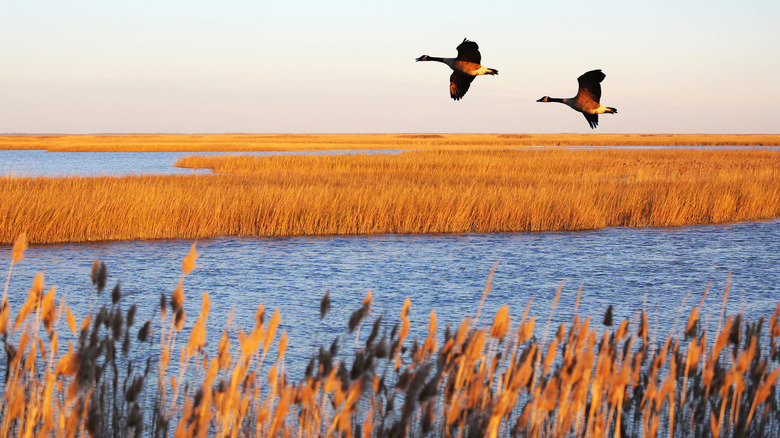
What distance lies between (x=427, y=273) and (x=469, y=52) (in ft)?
18.6

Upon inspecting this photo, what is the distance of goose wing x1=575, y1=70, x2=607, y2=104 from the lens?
779cm

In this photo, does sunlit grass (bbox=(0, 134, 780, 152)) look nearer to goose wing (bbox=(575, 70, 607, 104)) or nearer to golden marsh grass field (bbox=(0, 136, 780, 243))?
golden marsh grass field (bbox=(0, 136, 780, 243))

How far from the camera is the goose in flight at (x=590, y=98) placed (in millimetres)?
7707

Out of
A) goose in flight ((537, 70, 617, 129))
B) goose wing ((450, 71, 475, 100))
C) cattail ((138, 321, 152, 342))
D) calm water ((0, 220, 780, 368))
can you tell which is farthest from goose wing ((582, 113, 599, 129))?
cattail ((138, 321, 152, 342))

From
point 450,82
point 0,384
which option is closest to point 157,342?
point 0,384

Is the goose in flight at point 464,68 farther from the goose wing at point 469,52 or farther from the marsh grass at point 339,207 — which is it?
the marsh grass at point 339,207

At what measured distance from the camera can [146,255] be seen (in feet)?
44.8

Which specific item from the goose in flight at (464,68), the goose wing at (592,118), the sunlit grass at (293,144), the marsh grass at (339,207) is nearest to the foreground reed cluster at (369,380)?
the goose in flight at (464,68)

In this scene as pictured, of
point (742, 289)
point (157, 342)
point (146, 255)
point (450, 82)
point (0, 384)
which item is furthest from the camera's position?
point (146, 255)

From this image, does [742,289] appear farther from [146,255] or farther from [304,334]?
[146,255]

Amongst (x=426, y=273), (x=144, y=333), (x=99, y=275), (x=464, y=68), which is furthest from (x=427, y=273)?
(x=99, y=275)

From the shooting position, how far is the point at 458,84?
7355 mm

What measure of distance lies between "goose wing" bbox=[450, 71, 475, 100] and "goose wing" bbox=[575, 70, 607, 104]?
1.20m

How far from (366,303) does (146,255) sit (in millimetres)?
11084
